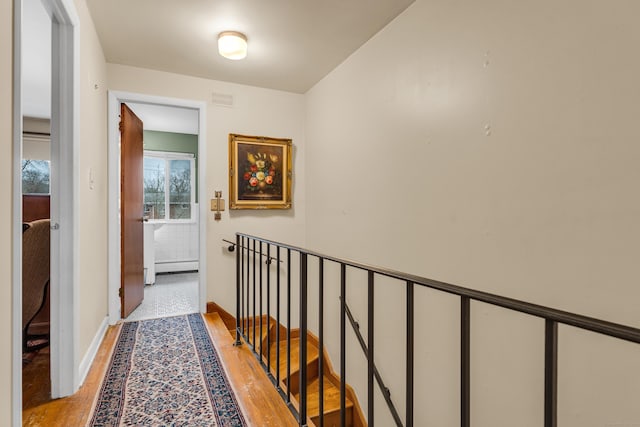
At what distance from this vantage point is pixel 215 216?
10.8 feet

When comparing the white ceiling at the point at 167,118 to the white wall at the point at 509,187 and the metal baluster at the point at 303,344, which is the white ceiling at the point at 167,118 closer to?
the white wall at the point at 509,187

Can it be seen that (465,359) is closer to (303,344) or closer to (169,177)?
(303,344)

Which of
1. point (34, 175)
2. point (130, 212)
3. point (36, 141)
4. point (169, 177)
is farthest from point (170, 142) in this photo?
point (130, 212)

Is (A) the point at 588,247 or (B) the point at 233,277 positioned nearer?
(A) the point at 588,247

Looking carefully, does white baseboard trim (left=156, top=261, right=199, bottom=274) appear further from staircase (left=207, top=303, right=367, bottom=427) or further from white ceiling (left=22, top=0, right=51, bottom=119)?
white ceiling (left=22, top=0, right=51, bottom=119)

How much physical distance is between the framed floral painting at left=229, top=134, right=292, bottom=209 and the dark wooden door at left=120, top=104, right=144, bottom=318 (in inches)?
36.7

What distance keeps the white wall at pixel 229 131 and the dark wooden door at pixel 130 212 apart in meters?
0.40

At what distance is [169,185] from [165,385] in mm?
4221

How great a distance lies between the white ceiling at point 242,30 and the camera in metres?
2.12

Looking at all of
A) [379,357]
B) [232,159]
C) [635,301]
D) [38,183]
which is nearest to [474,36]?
[635,301]

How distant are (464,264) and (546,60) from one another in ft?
3.26

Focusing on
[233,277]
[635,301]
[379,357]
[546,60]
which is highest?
[546,60]

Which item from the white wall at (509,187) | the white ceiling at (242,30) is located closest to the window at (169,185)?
the white ceiling at (242,30)

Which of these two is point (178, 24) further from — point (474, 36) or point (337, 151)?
point (474, 36)
